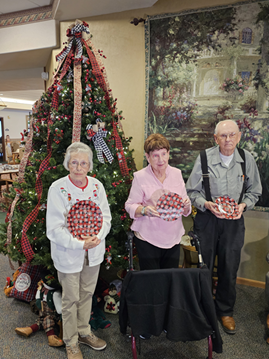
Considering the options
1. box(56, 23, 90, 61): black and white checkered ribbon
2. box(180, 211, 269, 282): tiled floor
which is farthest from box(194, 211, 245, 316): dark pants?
box(56, 23, 90, 61): black and white checkered ribbon

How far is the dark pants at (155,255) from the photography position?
1982 millimetres

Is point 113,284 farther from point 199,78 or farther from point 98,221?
point 199,78

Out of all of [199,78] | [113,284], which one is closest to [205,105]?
[199,78]

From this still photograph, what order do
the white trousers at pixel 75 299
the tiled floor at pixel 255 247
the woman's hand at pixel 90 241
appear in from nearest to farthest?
the woman's hand at pixel 90 241 < the white trousers at pixel 75 299 < the tiled floor at pixel 255 247

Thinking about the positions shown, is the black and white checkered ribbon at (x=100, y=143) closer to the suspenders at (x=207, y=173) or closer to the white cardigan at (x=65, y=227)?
the white cardigan at (x=65, y=227)

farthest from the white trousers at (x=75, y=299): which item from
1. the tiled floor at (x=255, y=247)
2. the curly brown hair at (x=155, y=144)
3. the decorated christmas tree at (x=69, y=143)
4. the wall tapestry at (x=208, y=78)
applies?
the tiled floor at (x=255, y=247)

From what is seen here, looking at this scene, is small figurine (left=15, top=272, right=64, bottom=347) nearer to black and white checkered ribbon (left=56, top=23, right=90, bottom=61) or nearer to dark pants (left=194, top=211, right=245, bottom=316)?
dark pants (left=194, top=211, right=245, bottom=316)

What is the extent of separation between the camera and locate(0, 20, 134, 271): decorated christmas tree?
7.68ft

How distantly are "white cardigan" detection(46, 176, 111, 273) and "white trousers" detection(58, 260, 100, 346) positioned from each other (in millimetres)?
89

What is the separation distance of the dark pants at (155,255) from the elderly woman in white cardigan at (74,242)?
0.31 metres

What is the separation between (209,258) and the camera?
228 cm

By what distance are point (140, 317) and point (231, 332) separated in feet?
3.66

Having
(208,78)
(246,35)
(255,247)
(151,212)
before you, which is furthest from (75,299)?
(246,35)

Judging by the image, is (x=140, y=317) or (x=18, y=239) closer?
(x=140, y=317)
